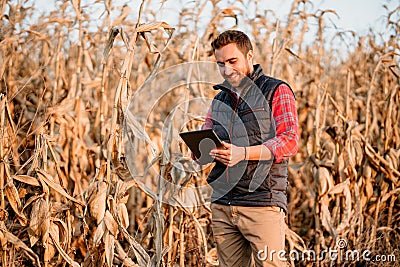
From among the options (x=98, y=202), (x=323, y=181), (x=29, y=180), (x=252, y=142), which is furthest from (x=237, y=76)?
(x=323, y=181)

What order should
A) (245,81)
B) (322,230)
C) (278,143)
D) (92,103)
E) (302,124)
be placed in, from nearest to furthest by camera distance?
(278,143), (245,81), (322,230), (92,103), (302,124)

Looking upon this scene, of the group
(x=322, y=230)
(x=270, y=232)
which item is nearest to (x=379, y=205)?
(x=322, y=230)

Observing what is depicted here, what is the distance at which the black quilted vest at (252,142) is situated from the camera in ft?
6.71

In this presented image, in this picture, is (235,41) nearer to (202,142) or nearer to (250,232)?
(202,142)

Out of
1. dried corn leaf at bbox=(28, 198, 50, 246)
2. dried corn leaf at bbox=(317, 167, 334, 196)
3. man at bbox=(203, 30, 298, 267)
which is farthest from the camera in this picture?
dried corn leaf at bbox=(317, 167, 334, 196)

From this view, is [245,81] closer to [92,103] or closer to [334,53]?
[92,103]

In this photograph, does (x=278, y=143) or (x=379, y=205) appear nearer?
(x=278, y=143)

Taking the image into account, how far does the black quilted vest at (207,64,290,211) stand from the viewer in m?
2.04

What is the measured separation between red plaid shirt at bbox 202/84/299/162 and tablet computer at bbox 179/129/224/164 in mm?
204

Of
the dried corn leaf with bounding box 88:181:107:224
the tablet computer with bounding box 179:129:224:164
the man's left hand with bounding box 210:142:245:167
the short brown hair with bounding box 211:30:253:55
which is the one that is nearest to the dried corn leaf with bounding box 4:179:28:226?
the dried corn leaf with bounding box 88:181:107:224

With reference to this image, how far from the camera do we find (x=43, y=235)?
7.43ft

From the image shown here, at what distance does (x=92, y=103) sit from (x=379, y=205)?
2329 mm

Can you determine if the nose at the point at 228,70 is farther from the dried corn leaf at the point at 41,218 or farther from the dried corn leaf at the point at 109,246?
the dried corn leaf at the point at 41,218

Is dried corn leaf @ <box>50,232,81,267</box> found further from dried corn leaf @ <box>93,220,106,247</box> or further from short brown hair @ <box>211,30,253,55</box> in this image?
short brown hair @ <box>211,30,253,55</box>
